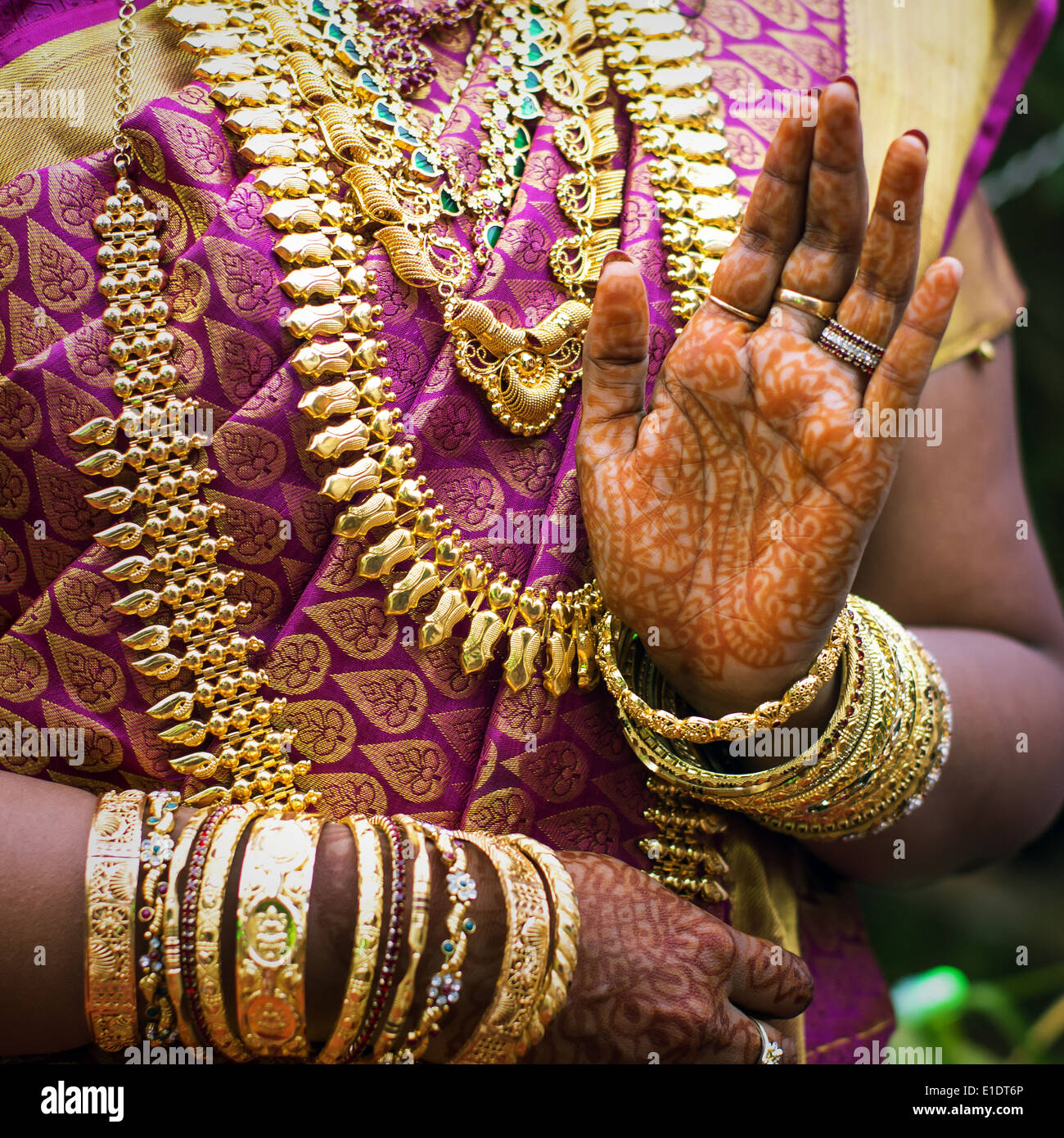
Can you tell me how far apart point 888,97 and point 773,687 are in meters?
0.60

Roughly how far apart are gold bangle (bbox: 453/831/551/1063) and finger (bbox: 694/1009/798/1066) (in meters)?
0.14

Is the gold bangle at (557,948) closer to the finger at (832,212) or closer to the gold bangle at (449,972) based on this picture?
the gold bangle at (449,972)

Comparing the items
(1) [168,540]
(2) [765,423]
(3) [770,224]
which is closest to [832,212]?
(3) [770,224]

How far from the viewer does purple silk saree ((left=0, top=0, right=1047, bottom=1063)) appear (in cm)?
61

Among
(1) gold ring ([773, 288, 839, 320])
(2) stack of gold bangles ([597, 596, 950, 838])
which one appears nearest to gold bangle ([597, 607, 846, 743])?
(2) stack of gold bangles ([597, 596, 950, 838])

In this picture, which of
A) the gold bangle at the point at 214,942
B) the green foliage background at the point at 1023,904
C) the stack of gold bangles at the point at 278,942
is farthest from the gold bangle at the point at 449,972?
the green foliage background at the point at 1023,904

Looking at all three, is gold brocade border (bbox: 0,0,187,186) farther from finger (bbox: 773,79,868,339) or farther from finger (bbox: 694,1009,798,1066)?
finger (bbox: 694,1009,798,1066)

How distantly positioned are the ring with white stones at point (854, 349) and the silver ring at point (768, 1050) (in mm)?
494

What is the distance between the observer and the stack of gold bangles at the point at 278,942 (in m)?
0.56

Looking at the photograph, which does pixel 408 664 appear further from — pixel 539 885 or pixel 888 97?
pixel 888 97

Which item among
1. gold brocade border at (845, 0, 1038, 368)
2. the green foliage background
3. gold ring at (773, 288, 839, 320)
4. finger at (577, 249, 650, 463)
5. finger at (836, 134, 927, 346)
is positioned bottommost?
the green foliage background

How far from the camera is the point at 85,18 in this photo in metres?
0.69

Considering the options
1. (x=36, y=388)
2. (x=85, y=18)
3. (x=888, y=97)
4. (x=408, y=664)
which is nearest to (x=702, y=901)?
(x=408, y=664)

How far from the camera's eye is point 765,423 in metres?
0.62
